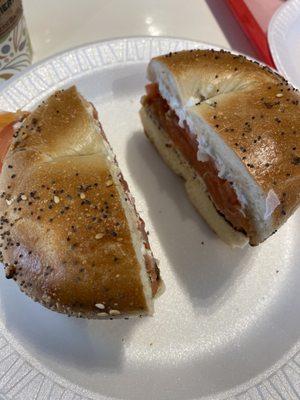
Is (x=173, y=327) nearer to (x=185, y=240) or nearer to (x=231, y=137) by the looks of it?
(x=185, y=240)

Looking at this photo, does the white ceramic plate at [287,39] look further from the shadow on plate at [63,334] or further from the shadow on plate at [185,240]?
the shadow on plate at [63,334]

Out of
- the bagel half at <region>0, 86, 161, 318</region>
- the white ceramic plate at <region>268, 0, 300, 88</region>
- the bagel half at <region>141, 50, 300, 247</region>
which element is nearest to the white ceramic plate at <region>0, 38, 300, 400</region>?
the bagel half at <region>141, 50, 300, 247</region>

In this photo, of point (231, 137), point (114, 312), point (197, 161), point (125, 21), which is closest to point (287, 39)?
point (125, 21)

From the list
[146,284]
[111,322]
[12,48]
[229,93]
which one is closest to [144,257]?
[146,284]

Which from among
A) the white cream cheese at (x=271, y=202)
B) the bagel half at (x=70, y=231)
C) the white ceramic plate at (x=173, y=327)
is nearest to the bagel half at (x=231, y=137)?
the white cream cheese at (x=271, y=202)

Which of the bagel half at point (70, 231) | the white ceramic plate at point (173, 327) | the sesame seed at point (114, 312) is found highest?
the bagel half at point (70, 231)

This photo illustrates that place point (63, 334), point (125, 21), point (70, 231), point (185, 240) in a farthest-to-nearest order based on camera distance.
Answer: point (125, 21) < point (185, 240) < point (63, 334) < point (70, 231)

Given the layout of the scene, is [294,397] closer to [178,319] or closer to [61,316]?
[178,319]
